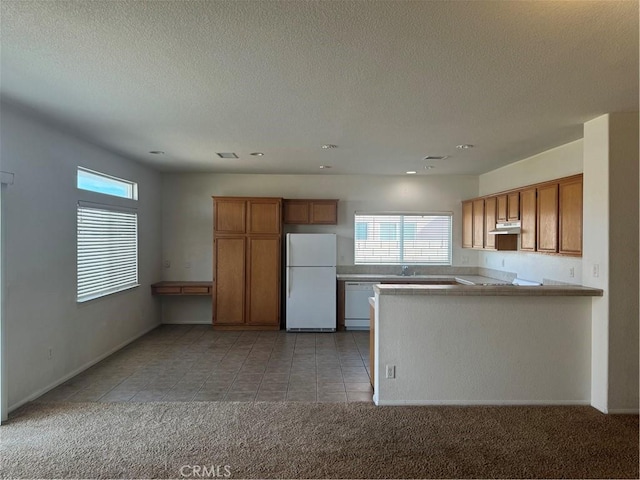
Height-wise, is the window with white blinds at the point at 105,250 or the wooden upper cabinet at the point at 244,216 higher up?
the wooden upper cabinet at the point at 244,216

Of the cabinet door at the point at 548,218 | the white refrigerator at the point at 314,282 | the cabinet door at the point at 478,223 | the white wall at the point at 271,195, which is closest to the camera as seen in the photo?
the cabinet door at the point at 548,218

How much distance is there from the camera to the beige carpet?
2.41m

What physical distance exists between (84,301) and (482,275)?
591 centimetres

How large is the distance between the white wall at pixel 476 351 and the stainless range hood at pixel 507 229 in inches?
57.2

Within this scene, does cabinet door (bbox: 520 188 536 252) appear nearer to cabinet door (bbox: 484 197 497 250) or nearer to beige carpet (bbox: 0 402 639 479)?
cabinet door (bbox: 484 197 497 250)

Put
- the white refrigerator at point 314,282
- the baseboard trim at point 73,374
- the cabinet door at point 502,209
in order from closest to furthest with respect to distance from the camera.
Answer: the baseboard trim at point 73,374 < the cabinet door at point 502,209 < the white refrigerator at point 314,282

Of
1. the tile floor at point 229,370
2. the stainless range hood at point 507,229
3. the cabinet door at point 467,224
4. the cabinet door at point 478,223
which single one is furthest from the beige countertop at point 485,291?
the cabinet door at point 467,224

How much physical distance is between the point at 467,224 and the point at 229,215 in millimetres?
3945

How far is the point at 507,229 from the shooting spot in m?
4.81

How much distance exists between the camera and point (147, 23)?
1.84 m

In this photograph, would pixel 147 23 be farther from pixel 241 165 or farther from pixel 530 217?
pixel 530 217

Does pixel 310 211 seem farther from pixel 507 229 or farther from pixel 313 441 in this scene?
pixel 313 441

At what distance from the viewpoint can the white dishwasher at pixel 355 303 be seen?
6.03 m

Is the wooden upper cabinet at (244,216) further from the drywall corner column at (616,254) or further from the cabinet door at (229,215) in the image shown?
the drywall corner column at (616,254)
